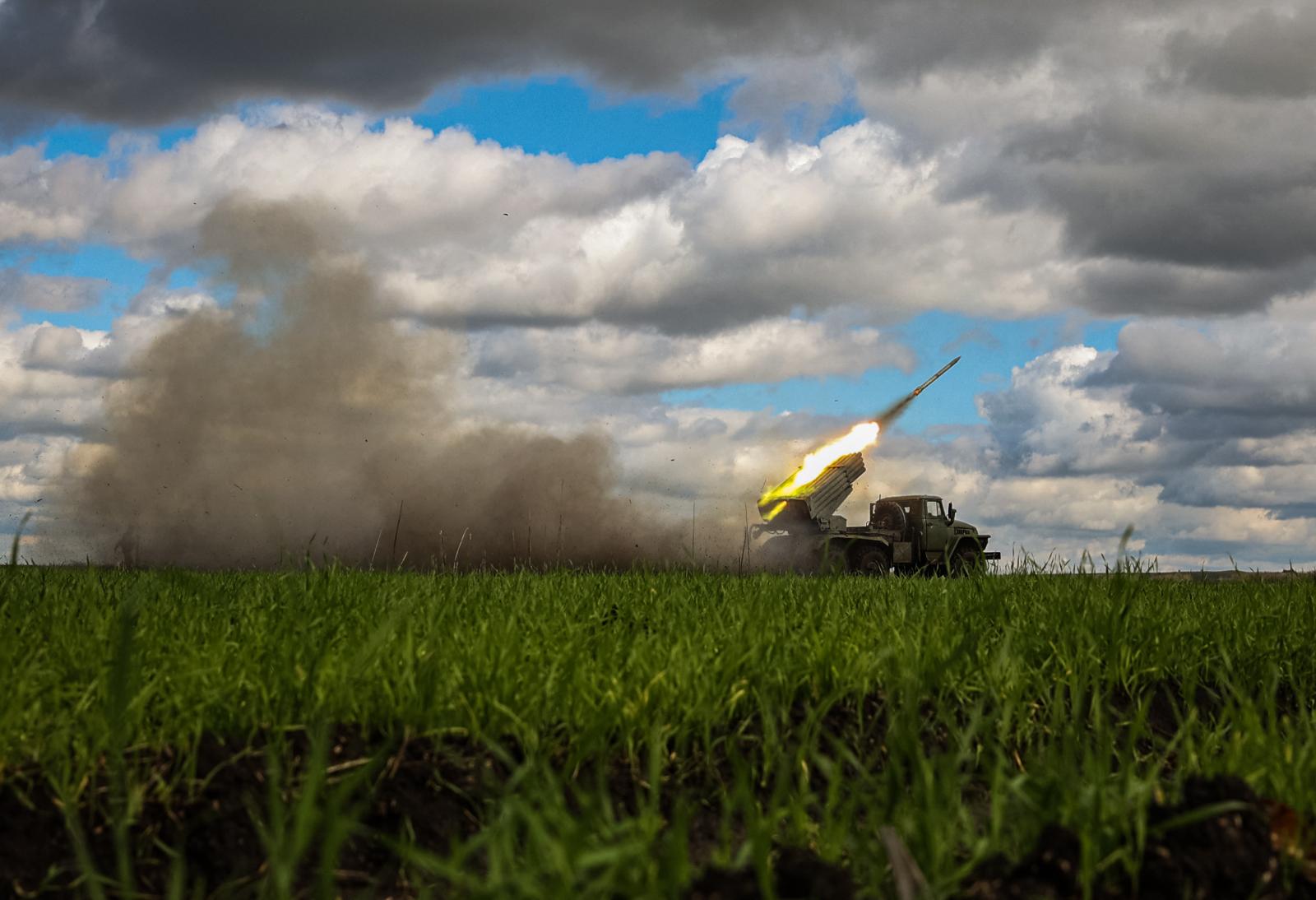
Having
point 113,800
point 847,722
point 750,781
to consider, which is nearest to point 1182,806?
point 750,781

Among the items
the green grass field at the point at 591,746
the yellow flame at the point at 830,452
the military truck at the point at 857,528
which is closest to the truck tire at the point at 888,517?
the military truck at the point at 857,528

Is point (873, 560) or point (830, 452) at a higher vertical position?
point (830, 452)

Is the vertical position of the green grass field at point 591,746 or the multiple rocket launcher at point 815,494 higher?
the multiple rocket launcher at point 815,494

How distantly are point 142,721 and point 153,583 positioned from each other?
3023 millimetres

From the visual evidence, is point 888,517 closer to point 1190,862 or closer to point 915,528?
point 915,528

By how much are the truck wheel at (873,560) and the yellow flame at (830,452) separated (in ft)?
7.32

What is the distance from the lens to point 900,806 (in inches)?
120

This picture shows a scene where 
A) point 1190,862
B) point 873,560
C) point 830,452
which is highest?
point 830,452

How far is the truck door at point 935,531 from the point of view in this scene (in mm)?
29812

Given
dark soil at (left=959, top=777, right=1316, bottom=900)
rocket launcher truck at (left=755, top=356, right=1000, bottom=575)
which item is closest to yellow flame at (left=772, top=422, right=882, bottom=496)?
rocket launcher truck at (left=755, top=356, right=1000, bottom=575)

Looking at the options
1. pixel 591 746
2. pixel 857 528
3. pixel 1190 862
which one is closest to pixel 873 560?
pixel 857 528

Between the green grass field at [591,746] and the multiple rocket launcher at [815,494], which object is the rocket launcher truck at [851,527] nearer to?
the multiple rocket launcher at [815,494]

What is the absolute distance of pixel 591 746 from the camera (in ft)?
11.4

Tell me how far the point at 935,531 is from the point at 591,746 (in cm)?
2755
